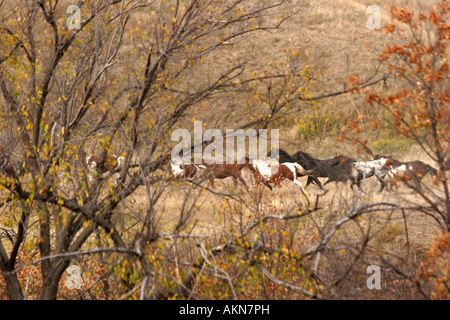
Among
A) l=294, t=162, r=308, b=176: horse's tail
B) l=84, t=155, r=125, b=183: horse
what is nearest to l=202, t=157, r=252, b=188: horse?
l=84, t=155, r=125, b=183: horse

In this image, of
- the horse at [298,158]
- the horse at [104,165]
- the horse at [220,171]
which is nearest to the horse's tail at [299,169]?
the horse at [298,158]

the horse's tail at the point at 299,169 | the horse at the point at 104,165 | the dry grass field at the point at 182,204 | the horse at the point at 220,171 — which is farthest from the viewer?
the horse's tail at the point at 299,169

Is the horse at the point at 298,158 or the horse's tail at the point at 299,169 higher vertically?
the horse at the point at 298,158

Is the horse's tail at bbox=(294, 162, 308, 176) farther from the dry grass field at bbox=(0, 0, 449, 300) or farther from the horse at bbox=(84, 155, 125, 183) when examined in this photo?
the horse at bbox=(84, 155, 125, 183)

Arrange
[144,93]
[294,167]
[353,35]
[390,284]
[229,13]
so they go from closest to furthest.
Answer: [144,93], [390,284], [229,13], [294,167], [353,35]

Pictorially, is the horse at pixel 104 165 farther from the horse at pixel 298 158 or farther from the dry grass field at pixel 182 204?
the horse at pixel 298 158

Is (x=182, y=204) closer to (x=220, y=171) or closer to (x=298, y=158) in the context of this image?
(x=220, y=171)

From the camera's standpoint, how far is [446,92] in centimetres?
595

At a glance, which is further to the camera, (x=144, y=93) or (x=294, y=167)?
(x=294, y=167)

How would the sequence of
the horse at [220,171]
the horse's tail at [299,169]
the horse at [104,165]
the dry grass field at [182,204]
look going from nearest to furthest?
the dry grass field at [182,204], the horse at [220,171], the horse at [104,165], the horse's tail at [299,169]
